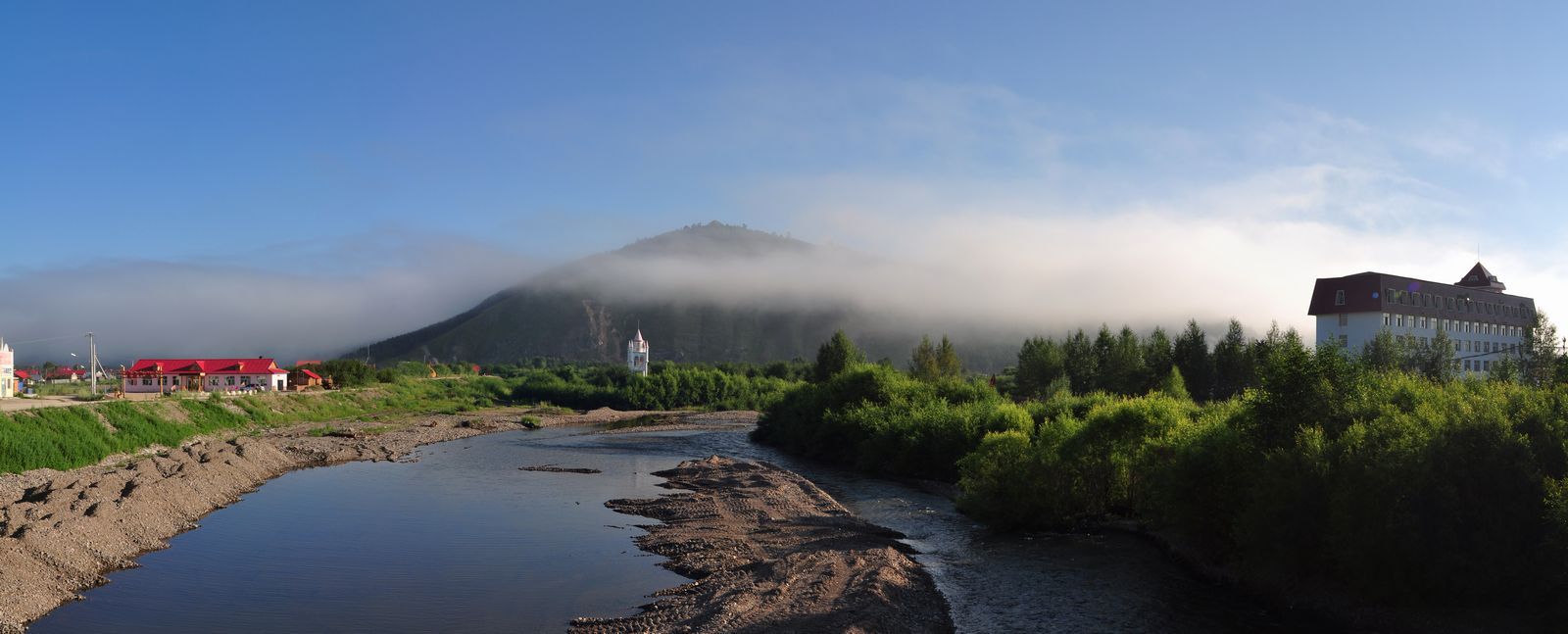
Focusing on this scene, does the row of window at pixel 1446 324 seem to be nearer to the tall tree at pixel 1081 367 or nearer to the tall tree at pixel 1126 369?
the tall tree at pixel 1126 369

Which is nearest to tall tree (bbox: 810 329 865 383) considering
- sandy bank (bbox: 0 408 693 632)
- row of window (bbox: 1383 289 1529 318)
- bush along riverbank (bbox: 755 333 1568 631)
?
sandy bank (bbox: 0 408 693 632)

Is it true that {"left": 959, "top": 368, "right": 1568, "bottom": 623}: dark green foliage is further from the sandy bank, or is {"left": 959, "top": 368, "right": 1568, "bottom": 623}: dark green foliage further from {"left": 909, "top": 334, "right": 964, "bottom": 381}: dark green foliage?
{"left": 909, "top": 334, "right": 964, "bottom": 381}: dark green foliage

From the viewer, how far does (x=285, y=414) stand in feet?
322

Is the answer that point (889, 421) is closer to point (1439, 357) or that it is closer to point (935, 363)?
point (935, 363)

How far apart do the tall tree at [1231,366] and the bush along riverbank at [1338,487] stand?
48266 millimetres

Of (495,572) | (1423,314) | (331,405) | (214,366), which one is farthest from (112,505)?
(1423,314)

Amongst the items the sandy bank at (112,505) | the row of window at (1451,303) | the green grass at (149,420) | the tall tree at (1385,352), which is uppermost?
the row of window at (1451,303)

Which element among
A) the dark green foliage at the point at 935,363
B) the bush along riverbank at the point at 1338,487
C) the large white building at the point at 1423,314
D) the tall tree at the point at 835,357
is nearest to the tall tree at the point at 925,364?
the dark green foliage at the point at 935,363

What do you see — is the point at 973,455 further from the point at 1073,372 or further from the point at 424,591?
the point at 1073,372

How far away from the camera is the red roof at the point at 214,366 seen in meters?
128

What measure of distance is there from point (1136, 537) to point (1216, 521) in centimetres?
660

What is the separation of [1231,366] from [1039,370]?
2412 cm

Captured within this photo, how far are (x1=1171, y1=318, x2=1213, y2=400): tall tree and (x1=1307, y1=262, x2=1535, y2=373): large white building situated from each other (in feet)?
48.1

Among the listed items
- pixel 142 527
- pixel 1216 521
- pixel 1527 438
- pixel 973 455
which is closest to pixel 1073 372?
pixel 973 455
